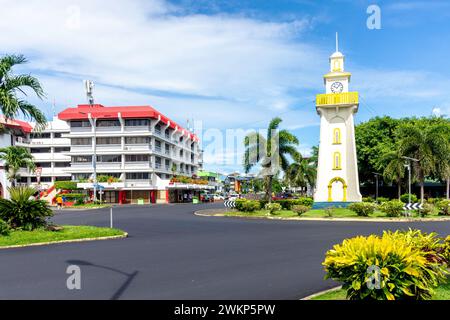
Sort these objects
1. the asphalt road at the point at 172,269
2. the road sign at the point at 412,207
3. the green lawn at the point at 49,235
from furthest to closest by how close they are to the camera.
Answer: the road sign at the point at 412,207, the green lawn at the point at 49,235, the asphalt road at the point at 172,269

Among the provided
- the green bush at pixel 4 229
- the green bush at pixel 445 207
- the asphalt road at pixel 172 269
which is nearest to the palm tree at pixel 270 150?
the green bush at pixel 445 207

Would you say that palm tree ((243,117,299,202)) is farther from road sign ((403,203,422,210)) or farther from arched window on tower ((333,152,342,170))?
road sign ((403,203,422,210))

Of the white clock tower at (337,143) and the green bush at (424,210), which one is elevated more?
the white clock tower at (337,143)

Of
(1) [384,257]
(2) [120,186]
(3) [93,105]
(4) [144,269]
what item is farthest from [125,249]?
(3) [93,105]

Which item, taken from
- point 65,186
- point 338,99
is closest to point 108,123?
point 65,186

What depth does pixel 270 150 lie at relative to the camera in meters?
36.7

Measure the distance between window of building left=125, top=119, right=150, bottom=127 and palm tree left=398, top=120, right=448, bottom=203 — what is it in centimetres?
3616

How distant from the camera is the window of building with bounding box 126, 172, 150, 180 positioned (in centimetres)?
5922

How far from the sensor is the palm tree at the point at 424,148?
3703 cm

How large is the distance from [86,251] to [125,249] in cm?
127

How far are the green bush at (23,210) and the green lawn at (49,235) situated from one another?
0.59 m

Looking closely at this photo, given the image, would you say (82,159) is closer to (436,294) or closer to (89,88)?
(89,88)

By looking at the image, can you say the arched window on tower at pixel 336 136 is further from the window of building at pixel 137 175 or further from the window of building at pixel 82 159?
the window of building at pixel 82 159
